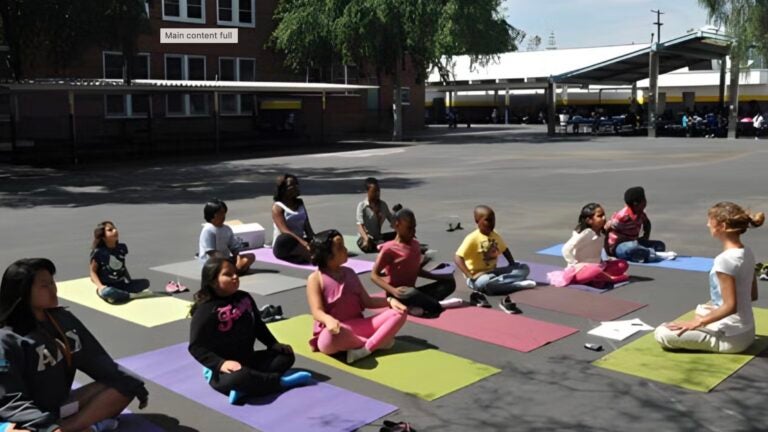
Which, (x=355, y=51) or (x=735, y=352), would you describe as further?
(x=355, y=51)

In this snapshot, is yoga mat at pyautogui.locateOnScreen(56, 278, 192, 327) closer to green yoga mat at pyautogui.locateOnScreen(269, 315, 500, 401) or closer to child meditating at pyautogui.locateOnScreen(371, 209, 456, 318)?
green yoga mat at pyautogui.locateOnScreen(269, 315, 500, 401)

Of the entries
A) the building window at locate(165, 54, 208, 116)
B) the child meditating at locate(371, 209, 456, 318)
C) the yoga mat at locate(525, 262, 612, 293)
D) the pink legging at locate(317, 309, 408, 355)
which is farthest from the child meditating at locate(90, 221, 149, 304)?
the building window at locate(165, 54, 208, 116)

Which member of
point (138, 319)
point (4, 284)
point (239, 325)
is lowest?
point (138, 319)

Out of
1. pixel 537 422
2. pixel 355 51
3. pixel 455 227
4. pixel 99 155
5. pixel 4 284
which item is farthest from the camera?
pixel 355 51

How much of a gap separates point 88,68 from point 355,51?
12.6 meters

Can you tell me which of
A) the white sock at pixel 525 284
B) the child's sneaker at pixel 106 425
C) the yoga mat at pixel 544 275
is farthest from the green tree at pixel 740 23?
the child's sneaker at pixel 106 425

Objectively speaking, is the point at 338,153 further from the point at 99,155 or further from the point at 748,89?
the point at 748,89

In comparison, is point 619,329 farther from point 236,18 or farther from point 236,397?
point 236,18

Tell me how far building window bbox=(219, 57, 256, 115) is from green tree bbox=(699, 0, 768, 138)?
23142 mm

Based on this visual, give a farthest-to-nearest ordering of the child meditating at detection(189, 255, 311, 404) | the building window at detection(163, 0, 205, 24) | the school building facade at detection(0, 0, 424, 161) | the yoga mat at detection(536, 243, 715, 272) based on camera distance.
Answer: the building window at detection(163, 0, 205, 24) < the school building facade at detection(0, 0, 424, 161) < the yoga mat at detection(536, 243, 715, 272) < the child meditating at detection(189, 255, 311, 404)

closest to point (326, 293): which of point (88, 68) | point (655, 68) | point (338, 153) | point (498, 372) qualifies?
point (498, 372)

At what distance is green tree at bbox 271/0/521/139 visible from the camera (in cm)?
3625

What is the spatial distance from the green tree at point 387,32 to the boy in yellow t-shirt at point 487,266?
95.5 ft

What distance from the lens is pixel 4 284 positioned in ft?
13.5
